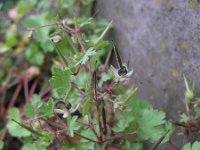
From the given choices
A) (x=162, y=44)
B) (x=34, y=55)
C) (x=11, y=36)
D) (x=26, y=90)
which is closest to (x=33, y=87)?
(x=26, y=90)

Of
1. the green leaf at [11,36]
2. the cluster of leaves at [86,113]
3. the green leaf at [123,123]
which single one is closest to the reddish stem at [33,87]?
the green leaf at [11,36]

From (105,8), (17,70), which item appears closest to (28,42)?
(17,70)

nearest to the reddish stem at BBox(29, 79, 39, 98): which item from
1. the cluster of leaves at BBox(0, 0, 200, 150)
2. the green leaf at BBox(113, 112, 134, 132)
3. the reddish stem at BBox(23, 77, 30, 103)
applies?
the reddish stem at BBox(23, 77, 30, 103)

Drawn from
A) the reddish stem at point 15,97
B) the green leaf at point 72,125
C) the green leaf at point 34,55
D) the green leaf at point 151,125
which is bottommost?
the reddish stem at point 15,97

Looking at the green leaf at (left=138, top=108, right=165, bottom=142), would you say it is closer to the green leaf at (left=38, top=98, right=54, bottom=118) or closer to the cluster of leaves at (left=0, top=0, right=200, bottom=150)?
the cluster of leaves at (left=0, top=0, right=200, bottom=150)

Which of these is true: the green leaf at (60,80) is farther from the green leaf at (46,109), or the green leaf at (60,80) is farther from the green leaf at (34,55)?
the green leaf at (34,55)

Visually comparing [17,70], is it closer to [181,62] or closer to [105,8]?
[105,8]
